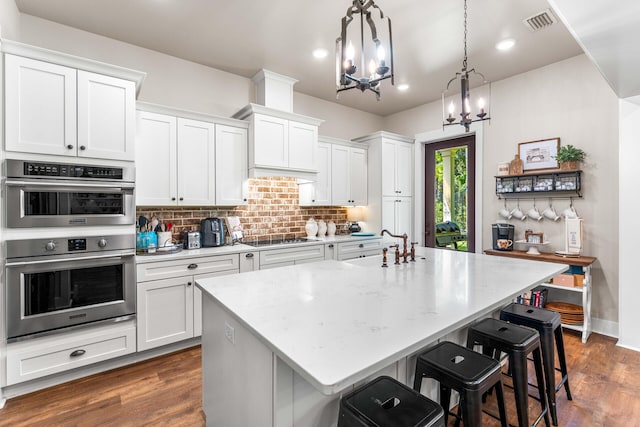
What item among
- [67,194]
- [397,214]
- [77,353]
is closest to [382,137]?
[397,214]

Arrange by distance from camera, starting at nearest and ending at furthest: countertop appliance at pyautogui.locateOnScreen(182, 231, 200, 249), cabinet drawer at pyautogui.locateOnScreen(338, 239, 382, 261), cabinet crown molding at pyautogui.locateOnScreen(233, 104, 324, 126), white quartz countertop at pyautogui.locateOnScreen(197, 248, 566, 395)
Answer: white quartz countertop at pyautogui.locateOnScreen(197, 248, 566, 395) → countertop appliance at pyautogui.locateOnScreen(182, 231, 200, 249) → cabinet crown molding at pyautogui.locateOnScreen(233, 104, 324, 126) → cabinet drawer at pyautogui.locateOnScreen(338, 239, 382, 261)

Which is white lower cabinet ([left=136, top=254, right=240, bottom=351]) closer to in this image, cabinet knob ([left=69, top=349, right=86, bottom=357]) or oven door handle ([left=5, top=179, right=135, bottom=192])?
cabinet knob ([left=69, top=349, right=86, bottom=357])

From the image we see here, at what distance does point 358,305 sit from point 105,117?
8.08 feet

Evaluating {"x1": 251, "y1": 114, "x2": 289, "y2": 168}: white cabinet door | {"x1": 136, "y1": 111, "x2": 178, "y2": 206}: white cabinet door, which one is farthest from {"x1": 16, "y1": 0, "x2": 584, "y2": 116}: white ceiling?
{"x1": 136, "y1": 111, "x2": 178, "y2": 206}: white cabinet door

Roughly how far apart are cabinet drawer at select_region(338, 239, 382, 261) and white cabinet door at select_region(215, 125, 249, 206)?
138 cm

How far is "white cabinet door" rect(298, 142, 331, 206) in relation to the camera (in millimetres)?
4207

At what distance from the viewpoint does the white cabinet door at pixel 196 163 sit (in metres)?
3.10

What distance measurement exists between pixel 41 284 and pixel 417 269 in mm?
2670

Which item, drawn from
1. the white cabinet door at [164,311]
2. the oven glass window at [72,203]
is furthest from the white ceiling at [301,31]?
the white cabinet door at [164,311]

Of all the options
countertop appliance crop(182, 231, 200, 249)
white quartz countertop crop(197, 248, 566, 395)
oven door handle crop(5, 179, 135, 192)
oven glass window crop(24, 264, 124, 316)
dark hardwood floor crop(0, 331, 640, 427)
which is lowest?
dark hardwood floor crop(0, 331, 640, 427)

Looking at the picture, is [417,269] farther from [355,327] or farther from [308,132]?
[308,132]

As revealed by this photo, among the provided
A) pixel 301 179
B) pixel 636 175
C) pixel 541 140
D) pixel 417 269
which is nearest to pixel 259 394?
pixel 417 269

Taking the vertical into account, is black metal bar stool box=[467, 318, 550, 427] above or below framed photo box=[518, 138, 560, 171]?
below

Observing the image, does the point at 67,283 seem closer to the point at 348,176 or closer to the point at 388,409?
the point at 388,409
